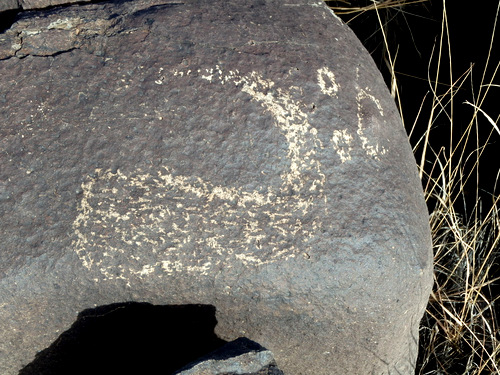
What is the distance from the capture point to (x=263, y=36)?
3.88 ft

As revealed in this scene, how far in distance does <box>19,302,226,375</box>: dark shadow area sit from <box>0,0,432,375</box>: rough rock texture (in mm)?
25

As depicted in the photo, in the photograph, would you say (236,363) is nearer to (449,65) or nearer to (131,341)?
(131,341)

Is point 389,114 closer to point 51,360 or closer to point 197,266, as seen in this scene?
point 197,266

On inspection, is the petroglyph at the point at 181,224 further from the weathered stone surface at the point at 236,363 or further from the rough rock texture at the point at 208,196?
the weathered stone surface at the point at 236,363

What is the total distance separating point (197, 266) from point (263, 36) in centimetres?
49

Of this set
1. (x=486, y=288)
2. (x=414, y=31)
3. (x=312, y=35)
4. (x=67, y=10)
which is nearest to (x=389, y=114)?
(x=312, y=35)

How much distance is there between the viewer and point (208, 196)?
1036mm

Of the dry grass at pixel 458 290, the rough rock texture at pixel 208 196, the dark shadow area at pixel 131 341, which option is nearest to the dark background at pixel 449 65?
the dry grass at pixel 458 290

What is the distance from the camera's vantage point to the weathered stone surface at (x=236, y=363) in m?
0.95

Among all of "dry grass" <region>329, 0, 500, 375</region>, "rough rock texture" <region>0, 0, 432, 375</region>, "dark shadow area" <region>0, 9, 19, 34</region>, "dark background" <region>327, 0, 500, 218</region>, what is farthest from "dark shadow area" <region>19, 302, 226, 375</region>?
"dark background" <region>327, 0, 500, 218</region>

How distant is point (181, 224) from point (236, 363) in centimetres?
26

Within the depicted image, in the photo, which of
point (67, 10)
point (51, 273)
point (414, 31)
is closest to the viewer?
point (51, 273)

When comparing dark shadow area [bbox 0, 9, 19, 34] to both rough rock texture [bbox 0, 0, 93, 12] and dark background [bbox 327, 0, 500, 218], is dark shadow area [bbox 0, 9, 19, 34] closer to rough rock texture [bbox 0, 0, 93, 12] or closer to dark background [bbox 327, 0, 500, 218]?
rough rock texture [bbox 0, 0, 93, 12]

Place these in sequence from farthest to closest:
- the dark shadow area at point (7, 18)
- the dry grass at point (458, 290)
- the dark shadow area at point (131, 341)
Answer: the dry grass at point (458, 290), the dark shadow area at point (7, 18), the dark shadow area at point (131, 341)
